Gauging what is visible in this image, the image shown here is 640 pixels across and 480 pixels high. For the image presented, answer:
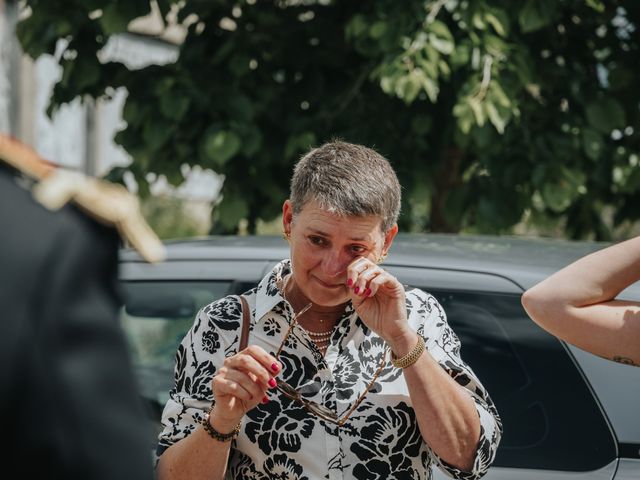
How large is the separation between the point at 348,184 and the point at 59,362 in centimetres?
142

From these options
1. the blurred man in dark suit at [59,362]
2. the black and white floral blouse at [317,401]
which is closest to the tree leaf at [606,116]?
the black and white floral blouse at [317,401]

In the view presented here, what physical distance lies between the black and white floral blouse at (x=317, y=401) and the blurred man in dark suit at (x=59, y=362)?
47.9 inches

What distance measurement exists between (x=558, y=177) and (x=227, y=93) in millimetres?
1500

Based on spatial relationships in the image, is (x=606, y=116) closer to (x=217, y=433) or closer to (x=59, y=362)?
(x=217, y=433)

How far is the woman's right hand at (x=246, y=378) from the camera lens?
200 cm

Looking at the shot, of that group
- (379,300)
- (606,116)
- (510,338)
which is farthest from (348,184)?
(606,116)

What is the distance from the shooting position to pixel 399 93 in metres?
4.40

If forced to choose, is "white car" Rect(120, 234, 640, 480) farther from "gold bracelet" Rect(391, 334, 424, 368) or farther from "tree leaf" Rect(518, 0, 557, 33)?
"tree leaf" Rect(518, 0, 557, 33)

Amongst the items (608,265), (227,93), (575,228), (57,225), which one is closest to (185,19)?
(227,93)

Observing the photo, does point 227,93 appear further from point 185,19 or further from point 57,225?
point 57,225

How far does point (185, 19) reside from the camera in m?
5.09

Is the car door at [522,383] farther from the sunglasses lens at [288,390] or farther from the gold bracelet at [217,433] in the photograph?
the gold bracelet at [217,433]

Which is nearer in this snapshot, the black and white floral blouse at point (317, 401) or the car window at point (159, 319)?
the black and white floral blouse at point (317, 401)

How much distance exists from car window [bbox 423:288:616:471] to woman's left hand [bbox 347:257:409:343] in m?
0.84
